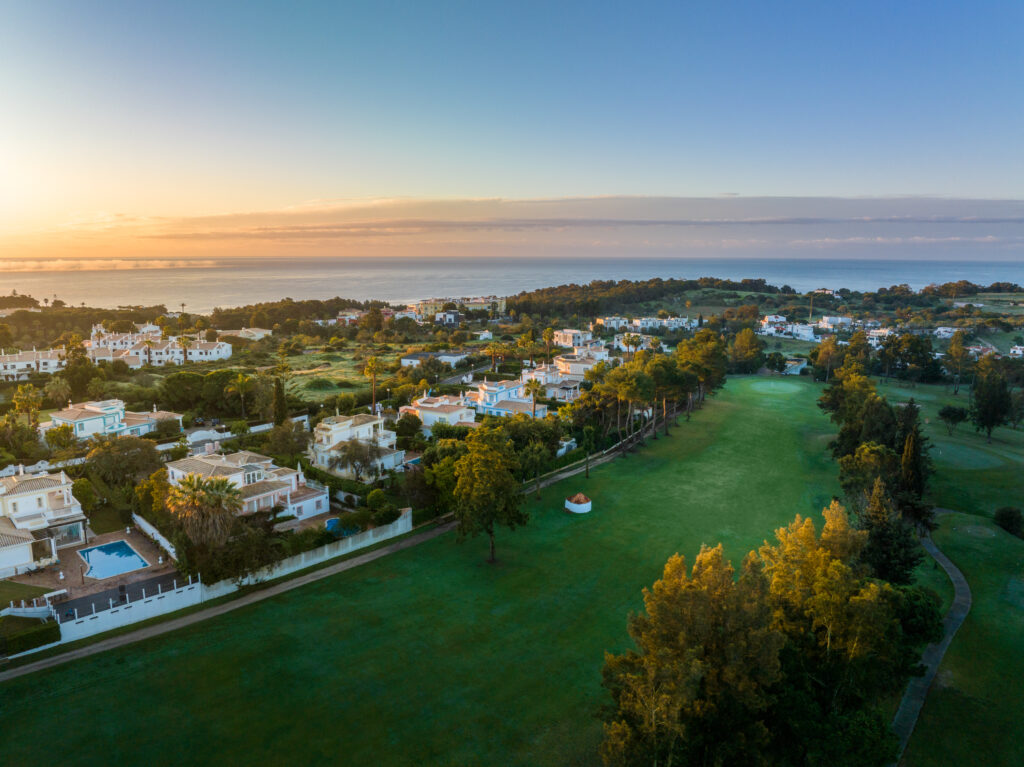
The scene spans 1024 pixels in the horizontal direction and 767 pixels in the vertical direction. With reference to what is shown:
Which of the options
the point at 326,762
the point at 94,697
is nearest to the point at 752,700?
the point at 326,762

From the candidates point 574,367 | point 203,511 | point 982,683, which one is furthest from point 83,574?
point 574,367

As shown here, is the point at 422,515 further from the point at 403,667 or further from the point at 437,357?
the point at 437,357

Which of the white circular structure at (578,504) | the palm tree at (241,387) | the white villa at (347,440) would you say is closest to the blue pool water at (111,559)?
the white villa at (347,440)

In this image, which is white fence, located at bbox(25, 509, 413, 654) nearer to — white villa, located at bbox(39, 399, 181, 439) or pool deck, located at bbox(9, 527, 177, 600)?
pool deck, located at bbox(9, 527, 177, 600)

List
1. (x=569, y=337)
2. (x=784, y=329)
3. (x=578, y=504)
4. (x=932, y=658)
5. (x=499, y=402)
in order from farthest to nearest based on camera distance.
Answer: (x=784, y=329) → (x=569, y=337) → (x=499, y=402) → (x=578, y=504) → (x=932, y=658)

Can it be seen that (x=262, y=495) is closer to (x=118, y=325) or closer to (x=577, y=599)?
(x=577, y=599)

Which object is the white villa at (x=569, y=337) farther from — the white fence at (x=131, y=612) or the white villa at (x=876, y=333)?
the white fence at (x=131, y=612)

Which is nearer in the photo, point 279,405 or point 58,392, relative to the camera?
point 279,405
